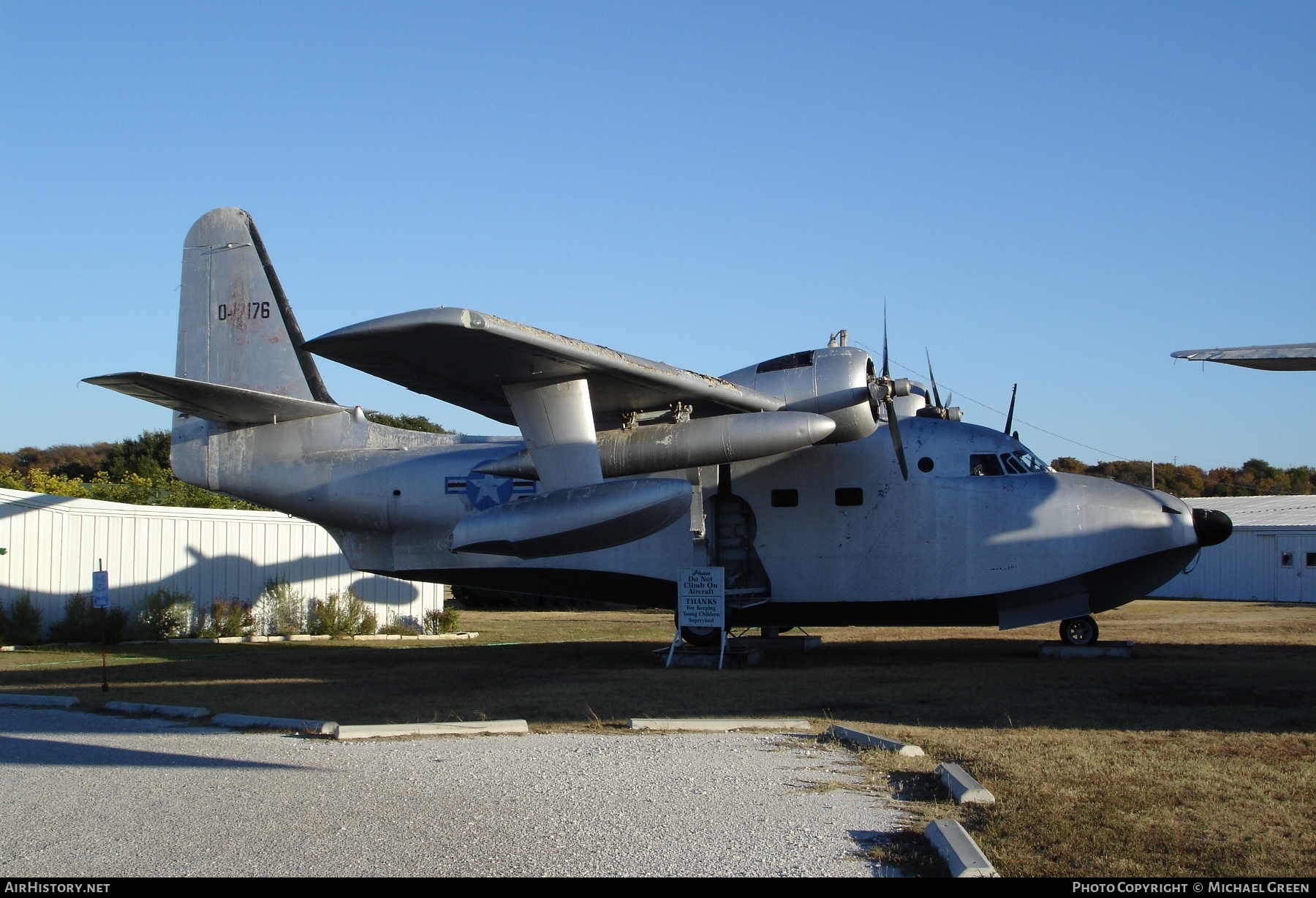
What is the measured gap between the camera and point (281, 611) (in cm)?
2586

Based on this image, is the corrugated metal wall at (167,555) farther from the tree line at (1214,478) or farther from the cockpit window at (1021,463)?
the tree line at (1214,478)

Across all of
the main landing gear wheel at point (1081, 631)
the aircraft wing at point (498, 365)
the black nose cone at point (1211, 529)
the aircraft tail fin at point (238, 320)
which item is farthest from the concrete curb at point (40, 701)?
the black nose cone at point (1211, 529)

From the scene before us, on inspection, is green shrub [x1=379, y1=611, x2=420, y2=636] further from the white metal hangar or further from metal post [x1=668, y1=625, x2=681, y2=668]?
the white metal hangar

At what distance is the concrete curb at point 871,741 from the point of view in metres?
7.74

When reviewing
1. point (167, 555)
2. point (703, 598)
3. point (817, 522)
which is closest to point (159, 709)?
point (703, 598)

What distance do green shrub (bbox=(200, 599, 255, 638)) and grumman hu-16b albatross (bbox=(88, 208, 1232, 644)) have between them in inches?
332

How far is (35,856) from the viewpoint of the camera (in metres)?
5.25

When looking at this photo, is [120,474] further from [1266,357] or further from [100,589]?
[1266,357]

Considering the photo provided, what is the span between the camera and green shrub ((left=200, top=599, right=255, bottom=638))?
2467 cm

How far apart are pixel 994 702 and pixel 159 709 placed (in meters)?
8.86

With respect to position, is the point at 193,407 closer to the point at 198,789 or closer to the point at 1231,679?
the point at 198,789

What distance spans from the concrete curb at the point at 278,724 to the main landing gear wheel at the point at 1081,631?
38.7ft
